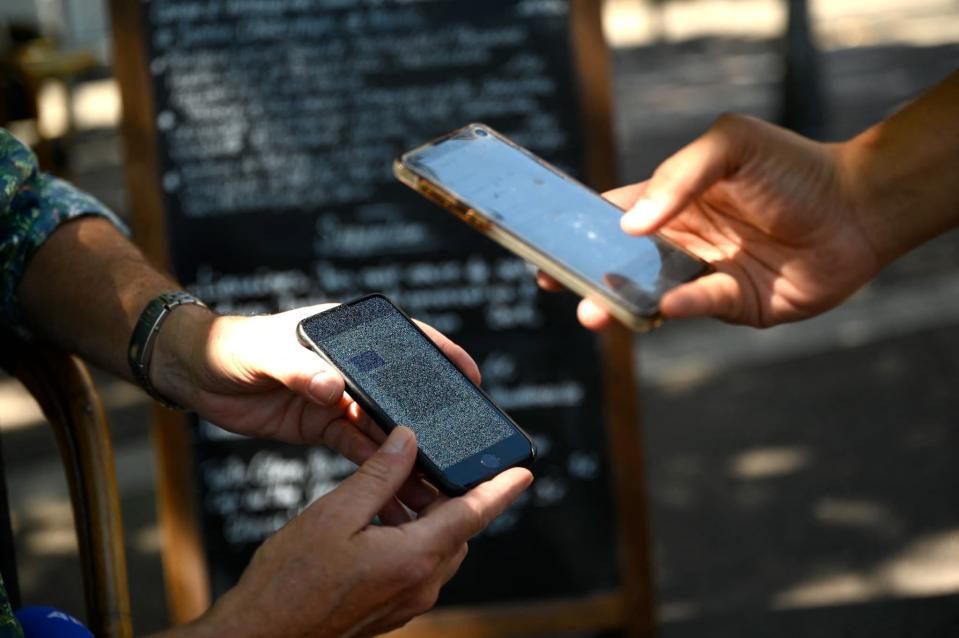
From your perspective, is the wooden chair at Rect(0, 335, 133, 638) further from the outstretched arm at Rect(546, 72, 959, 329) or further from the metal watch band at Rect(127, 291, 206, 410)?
the outstretched arm at Rect(546, 72, 959, 329)

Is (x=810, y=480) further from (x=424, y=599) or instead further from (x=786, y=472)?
(x=424, y=599)

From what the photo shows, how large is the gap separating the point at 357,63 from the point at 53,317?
115 cm

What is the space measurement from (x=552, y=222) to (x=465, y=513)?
42cm

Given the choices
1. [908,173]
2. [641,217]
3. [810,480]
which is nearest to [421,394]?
[641,217]

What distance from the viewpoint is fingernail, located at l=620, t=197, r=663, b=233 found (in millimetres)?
1570

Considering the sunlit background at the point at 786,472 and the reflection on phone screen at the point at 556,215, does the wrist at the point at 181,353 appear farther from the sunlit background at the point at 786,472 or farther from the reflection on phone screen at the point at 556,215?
the sunlit background at the point at 786,472

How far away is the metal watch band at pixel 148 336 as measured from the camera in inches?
75.1

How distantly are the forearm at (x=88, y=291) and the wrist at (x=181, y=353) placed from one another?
77 millimetres

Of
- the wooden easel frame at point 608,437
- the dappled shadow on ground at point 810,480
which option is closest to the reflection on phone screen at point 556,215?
the wooden easel frame at point 608,437

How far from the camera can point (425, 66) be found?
2.93 metres

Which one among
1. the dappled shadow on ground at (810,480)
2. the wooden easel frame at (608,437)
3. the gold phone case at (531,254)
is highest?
Result: the gold phone case at (531,254)

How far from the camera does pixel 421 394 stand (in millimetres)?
1647

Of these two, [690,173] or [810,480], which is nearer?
[690,173]

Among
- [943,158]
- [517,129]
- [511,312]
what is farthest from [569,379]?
[943,158]
